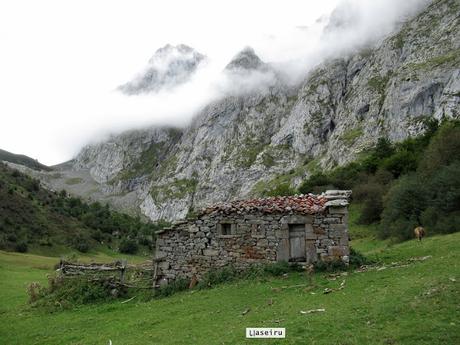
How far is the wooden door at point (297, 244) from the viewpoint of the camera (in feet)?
64.9

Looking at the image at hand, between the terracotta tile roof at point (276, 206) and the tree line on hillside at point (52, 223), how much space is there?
53.7 m

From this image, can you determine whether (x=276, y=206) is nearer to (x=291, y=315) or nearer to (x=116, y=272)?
(x=291, y=315)

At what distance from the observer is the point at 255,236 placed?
2034 cm

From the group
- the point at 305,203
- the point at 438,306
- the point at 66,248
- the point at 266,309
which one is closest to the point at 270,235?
the point at 305,203

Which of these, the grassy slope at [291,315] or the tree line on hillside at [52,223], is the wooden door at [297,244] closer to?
the grassy slope at [291,315]

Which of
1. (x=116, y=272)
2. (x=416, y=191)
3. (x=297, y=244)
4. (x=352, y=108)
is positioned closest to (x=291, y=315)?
(x=297, y=244)

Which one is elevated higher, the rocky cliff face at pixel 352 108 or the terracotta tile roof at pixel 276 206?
the rocky cliff face at pixel 352 108

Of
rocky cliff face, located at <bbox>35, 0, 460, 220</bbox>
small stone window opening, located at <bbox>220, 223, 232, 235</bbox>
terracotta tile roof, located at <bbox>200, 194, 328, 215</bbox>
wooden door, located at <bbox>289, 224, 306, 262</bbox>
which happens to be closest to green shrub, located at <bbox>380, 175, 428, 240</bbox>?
terracotta tile roof, located at <bbox>200, 194, 328, 215</bbox>

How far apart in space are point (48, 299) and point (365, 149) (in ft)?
331

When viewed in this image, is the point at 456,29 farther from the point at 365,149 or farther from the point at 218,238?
the point at 218,238

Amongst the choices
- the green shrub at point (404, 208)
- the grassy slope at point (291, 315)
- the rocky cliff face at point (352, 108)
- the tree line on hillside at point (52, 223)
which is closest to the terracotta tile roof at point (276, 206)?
the grassy slope at point (291, 315)

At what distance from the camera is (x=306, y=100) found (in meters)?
167

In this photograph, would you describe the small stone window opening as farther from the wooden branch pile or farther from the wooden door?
the wooden branch pile

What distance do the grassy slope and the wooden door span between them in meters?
1.32
